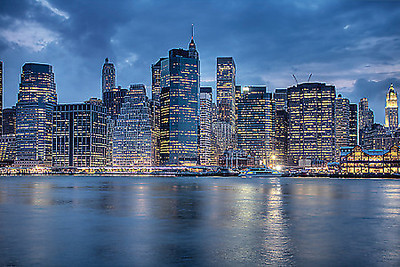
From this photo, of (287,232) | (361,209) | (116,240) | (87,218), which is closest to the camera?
(116,240)

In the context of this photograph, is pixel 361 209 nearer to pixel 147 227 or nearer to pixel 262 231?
pixel 262 231

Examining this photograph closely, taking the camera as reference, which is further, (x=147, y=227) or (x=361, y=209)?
(x=361, y=209)

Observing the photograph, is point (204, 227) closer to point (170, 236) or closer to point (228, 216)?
point (170, 236)

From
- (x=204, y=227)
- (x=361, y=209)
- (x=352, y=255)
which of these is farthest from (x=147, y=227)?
(x=361, y=209)

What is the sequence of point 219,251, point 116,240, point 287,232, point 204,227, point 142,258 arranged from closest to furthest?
1. point 142,258
2. point 219,251
3. point 116,240
4. point 287,232
5. point 204,227

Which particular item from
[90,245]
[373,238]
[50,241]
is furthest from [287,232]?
[50,241]

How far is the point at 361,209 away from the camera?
68438 mm

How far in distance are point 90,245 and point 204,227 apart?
14.5 m

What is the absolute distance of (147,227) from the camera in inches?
1907

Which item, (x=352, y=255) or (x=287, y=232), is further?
(x=287, y=232)

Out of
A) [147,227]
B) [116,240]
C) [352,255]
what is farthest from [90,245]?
[352,255]

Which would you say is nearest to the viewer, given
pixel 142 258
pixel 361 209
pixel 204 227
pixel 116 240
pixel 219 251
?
pixel 142 258

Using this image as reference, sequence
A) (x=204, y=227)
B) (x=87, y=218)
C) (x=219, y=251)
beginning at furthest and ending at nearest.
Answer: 1. (x=87, y=218)
2. (x=204, y=227)
3. (x=219, y=251)

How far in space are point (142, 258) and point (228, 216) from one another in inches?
1031
